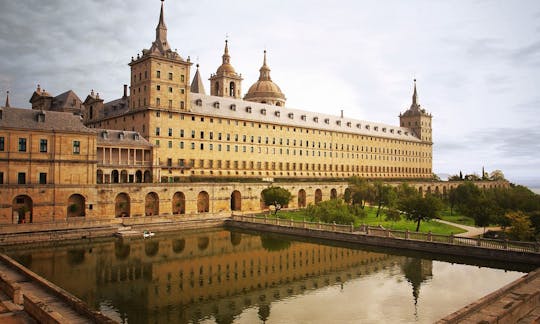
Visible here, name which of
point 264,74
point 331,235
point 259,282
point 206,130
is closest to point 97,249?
point 259,282

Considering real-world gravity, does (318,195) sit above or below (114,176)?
below

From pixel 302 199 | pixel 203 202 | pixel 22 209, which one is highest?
pixel 22 209

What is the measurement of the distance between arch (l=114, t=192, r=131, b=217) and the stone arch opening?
616 centimetres

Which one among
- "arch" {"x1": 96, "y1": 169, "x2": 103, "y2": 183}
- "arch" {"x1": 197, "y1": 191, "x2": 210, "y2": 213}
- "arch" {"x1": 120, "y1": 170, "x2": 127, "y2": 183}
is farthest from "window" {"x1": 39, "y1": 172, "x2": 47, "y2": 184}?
"arch" {"x1": 197, "y1": 191, "x2": 210, "y2": 213}

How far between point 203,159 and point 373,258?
3655cm

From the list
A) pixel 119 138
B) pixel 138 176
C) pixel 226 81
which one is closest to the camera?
pixel 119 138

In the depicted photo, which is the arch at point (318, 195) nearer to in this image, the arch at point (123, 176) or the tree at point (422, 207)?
the tree at point (422, 207)

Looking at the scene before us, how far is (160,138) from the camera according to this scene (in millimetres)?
59062

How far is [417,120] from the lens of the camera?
114 metres

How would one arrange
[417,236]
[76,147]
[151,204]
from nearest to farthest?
[417,236]
[76,147]
[151,204]

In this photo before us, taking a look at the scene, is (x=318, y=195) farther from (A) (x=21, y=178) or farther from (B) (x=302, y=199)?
(A) (x=21, y=178)

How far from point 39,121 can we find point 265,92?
60677 mm

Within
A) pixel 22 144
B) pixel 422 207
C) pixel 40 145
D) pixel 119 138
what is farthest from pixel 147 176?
pixel 422 207

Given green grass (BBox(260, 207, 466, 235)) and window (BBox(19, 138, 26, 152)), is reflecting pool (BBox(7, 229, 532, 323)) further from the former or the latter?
green grass (BBox(260, 207, 466, 235))
